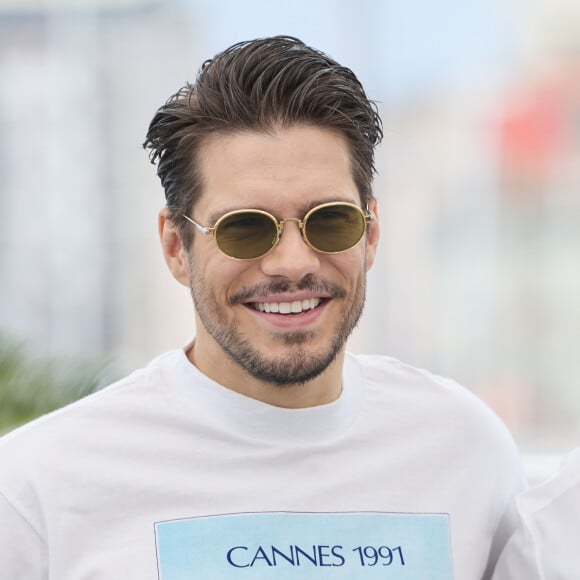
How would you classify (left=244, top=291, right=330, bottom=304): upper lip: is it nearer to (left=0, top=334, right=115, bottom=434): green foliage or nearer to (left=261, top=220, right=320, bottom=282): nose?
(left=261, top=220, right=320, bottom=282): nose

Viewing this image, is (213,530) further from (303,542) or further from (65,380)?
(65,380)

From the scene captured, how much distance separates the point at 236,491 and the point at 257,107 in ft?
2.24

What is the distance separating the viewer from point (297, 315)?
6.14 ft

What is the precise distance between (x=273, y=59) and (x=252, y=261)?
42 centimetres

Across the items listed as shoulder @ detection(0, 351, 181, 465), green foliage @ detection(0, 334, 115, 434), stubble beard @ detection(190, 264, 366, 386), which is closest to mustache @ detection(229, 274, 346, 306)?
stubble beard @ detection(190, 264, 366, 386)

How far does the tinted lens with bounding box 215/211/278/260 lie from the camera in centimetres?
182

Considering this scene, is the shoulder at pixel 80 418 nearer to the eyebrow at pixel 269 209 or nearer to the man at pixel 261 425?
the man at pixel 261 425

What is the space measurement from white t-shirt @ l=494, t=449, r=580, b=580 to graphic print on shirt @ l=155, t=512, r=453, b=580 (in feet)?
0.41

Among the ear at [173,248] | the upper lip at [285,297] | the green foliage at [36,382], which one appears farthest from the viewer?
the green foliage at [36,382]

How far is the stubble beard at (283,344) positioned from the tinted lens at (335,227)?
0.23 feet

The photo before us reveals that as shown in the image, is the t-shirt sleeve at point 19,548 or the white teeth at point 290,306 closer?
the t-shirt sleeve at point 19,548

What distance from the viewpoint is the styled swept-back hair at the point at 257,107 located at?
6.34 ft

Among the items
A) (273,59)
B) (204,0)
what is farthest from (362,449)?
(204,0)

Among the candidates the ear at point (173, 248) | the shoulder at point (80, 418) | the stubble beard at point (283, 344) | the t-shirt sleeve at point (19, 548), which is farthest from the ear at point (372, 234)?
the t-shirt sleeve at point (19, 548)
